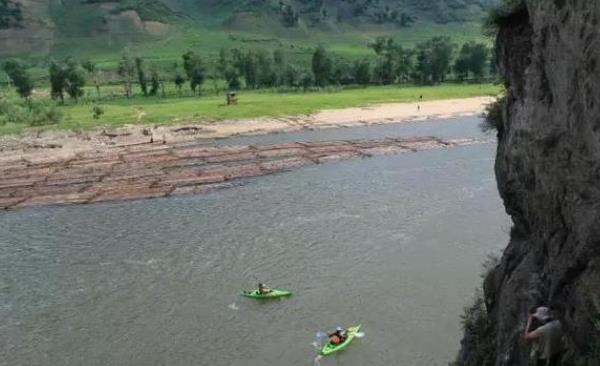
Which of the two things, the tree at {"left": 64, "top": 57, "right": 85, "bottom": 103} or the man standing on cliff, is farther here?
the tree at {"left": 64, "top": 57, "right": 85, "bottom": 103}

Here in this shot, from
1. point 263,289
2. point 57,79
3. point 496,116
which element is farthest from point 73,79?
point 496,116

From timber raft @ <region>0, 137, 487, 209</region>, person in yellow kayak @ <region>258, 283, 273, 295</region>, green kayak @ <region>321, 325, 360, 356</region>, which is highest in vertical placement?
timber raft @ <region>0, 137, 487, 209</region>

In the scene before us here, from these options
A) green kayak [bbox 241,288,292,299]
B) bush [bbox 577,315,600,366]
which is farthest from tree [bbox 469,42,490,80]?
bush [bbox 577,315,600,366]

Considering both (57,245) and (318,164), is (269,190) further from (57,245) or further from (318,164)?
(57,245)

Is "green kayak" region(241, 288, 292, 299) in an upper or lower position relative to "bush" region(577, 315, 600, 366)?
lower

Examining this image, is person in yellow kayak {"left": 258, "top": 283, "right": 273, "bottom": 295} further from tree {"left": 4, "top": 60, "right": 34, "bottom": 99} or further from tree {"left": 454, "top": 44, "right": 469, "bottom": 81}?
tree {"left": 454, "top": 44, "right": 469, "bottom": 81}

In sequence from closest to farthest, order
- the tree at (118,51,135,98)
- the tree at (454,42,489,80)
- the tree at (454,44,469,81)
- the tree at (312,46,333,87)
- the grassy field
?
the grassy field < the tree at (312,46,333,87) < the tree at (118,51,135,98) < the tree at (454,42,489,80) < the tree at (454,44,469,81)

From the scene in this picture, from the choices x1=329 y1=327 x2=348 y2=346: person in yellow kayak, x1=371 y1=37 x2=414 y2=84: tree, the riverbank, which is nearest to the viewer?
x1=329 y1=327 x2=348 y2=346: person in yellow kayak

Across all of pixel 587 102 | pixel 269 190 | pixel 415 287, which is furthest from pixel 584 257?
pixel 269 190
